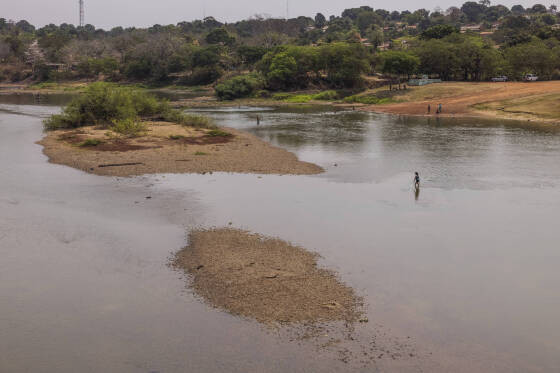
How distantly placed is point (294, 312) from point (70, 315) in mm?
7209

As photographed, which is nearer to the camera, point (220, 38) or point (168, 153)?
point (168, 153)

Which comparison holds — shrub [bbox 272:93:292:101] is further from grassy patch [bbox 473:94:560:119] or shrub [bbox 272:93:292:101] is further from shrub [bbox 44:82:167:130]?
shrub [bbox 44:82:167:130]

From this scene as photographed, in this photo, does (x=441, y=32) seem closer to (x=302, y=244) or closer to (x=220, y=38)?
(x=220, y=38)

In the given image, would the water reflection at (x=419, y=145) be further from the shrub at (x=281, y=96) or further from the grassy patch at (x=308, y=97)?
the shrub at (x=281, y=96)

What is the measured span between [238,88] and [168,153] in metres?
69.6

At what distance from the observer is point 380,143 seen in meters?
52.8

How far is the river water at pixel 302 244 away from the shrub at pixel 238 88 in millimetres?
69105

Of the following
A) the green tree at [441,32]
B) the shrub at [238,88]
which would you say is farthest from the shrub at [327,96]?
the green tree at [441,32]

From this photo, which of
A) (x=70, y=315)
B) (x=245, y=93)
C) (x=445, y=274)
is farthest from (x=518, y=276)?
(x=245, y=93)

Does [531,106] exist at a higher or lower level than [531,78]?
lower

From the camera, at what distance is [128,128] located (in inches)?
2104

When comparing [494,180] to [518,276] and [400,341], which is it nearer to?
[518,276]

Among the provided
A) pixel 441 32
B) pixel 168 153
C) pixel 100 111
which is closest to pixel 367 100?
pixel 441 32

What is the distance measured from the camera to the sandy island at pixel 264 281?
667 inches
